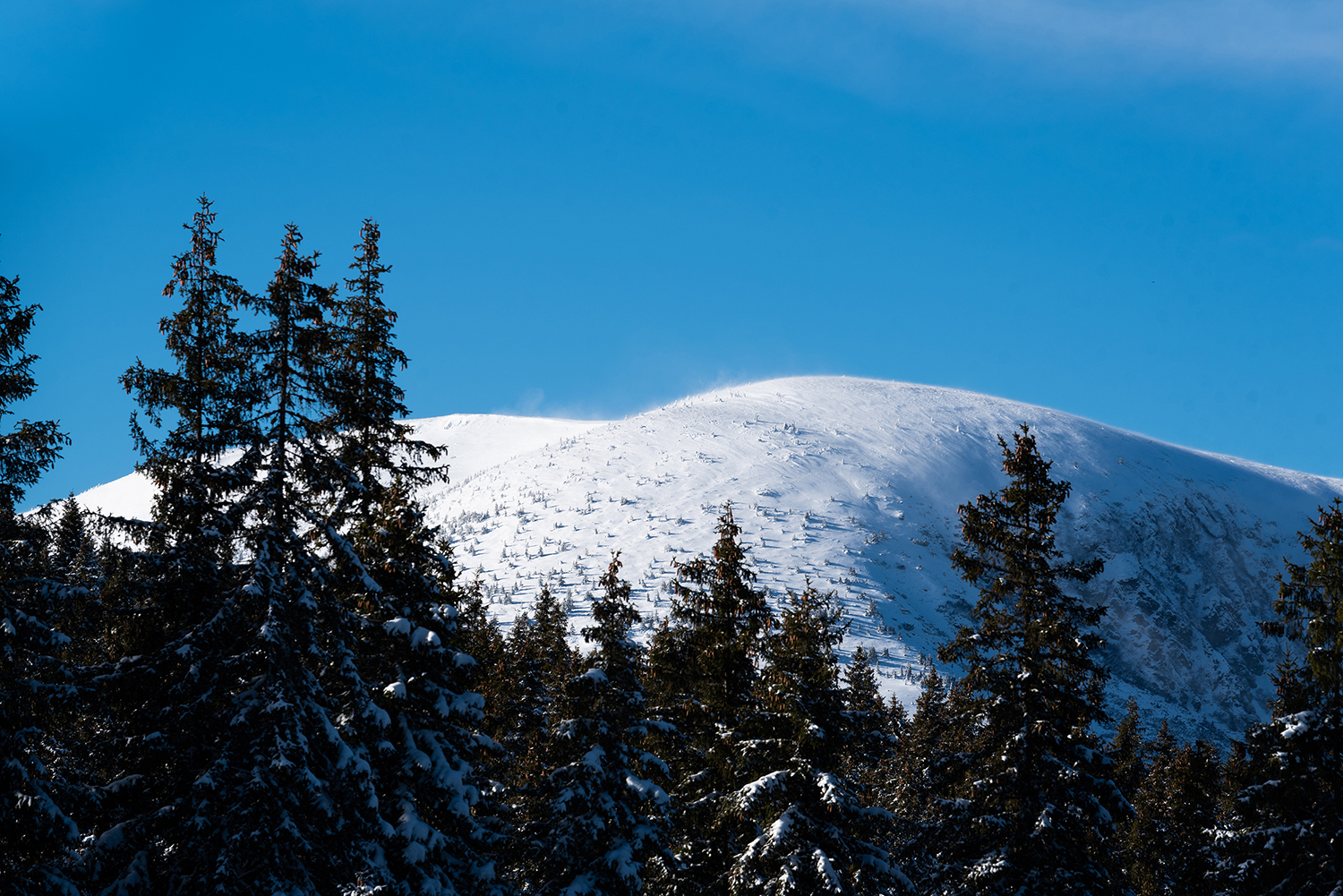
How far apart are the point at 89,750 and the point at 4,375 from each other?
7791mm

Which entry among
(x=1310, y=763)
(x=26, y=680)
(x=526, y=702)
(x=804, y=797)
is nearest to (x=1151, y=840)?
(x=1310, y=763)

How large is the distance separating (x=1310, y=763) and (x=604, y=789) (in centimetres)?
1600

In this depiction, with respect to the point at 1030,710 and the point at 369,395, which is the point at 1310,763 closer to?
the point at 1030,710

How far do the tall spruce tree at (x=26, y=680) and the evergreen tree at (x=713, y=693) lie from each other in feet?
42.4

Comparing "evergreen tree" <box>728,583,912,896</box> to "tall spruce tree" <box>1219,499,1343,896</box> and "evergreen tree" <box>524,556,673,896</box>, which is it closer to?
"evergreen tree" <box>524,556,673,896</box>

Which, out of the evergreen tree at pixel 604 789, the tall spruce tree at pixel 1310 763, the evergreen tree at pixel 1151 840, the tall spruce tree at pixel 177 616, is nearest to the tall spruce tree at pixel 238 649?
the tall spruce tree at pixel 177 616

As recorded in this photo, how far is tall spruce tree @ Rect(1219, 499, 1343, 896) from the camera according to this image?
22172mm

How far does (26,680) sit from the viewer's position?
619 inches

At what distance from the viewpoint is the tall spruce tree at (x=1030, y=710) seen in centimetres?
2105

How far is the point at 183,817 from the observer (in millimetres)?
16453

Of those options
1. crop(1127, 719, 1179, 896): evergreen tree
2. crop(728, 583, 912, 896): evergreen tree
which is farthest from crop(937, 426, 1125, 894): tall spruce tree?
crop(1127, 719, 1179, 896): evergreen tree

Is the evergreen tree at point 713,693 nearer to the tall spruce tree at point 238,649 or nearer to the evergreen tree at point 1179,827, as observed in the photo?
the tall spruce tree at point 238,649

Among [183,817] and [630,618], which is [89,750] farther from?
[630,618]

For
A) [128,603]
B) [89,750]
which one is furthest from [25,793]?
[89,750]
